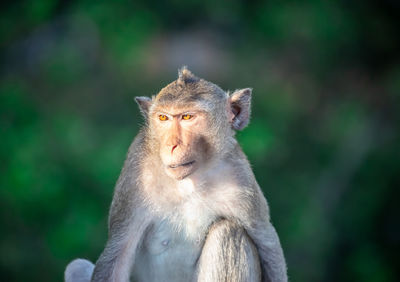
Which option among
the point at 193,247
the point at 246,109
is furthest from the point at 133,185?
the point at 246,109

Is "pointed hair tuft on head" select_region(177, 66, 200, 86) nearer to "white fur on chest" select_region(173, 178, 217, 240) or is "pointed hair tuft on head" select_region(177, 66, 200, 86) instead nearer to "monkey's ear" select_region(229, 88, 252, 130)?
"monkey's ear" select_region(229, 88, 252, 130)

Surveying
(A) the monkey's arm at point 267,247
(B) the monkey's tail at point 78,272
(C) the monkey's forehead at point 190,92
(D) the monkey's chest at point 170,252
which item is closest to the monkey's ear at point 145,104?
(C) the monkey's forehead at point 190,92

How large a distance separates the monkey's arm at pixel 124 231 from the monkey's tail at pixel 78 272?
1.64 ft

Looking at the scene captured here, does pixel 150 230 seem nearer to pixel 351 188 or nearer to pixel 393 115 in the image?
pixel 351 188

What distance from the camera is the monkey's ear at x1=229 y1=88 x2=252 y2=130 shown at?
469 cm

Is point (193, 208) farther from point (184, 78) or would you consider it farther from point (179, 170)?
point (184, 78)

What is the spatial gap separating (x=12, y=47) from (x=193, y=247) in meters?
7.85

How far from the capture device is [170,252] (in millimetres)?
4594

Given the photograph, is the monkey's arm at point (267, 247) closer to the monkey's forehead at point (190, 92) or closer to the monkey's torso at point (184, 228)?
the monkey's torso at point (184, 228)

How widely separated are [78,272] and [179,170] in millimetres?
1474

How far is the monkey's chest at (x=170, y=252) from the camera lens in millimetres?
4582

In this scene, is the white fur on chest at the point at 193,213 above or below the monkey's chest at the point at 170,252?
above

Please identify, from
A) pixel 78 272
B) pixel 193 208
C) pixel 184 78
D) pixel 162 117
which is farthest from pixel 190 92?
pixel 78 272

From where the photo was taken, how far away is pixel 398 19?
11477 millimetres
